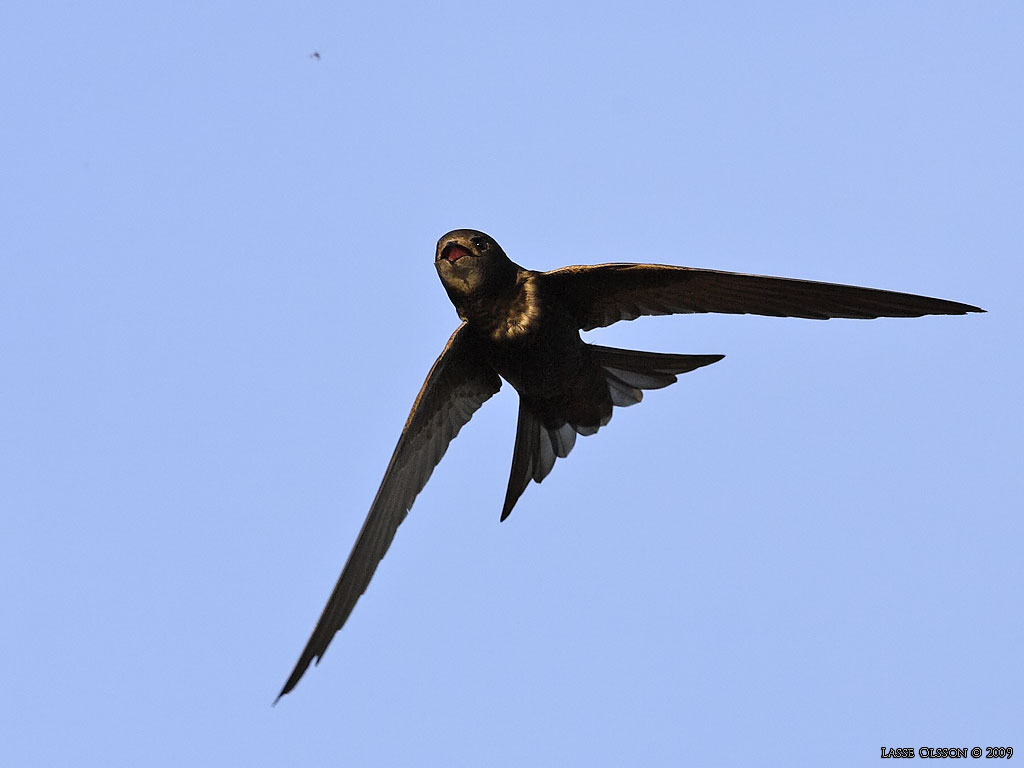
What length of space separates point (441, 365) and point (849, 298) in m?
2.42

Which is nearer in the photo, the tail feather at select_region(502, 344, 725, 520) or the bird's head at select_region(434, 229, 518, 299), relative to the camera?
the bird's head at select_region(434, 229, 518, 299)

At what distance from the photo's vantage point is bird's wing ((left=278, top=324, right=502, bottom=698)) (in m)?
7.59

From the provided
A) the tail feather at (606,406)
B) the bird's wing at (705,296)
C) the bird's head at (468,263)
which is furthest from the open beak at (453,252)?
the tail feather at (606,406)

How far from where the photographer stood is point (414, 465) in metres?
8.02

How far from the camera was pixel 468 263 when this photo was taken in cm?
724

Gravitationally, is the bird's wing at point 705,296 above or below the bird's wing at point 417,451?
above

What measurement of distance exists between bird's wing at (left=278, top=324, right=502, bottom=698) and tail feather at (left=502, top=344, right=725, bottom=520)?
0.35 meters

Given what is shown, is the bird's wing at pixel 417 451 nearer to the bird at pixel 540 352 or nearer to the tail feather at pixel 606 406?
the bird at pixel 540 352

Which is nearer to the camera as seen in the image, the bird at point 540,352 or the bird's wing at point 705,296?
the bird's wing at point 705,296

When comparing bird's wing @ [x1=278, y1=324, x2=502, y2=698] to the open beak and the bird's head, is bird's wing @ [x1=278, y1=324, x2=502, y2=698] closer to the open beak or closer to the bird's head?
the bird's head

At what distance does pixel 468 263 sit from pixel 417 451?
139 cm

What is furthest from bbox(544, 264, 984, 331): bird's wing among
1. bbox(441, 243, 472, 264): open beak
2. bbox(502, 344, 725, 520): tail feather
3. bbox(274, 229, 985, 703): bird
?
bbox(441, 243, 472, 264): open beak

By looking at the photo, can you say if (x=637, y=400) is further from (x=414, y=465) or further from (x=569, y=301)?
(x=414, y=465)

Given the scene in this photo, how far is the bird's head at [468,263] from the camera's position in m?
7.24
